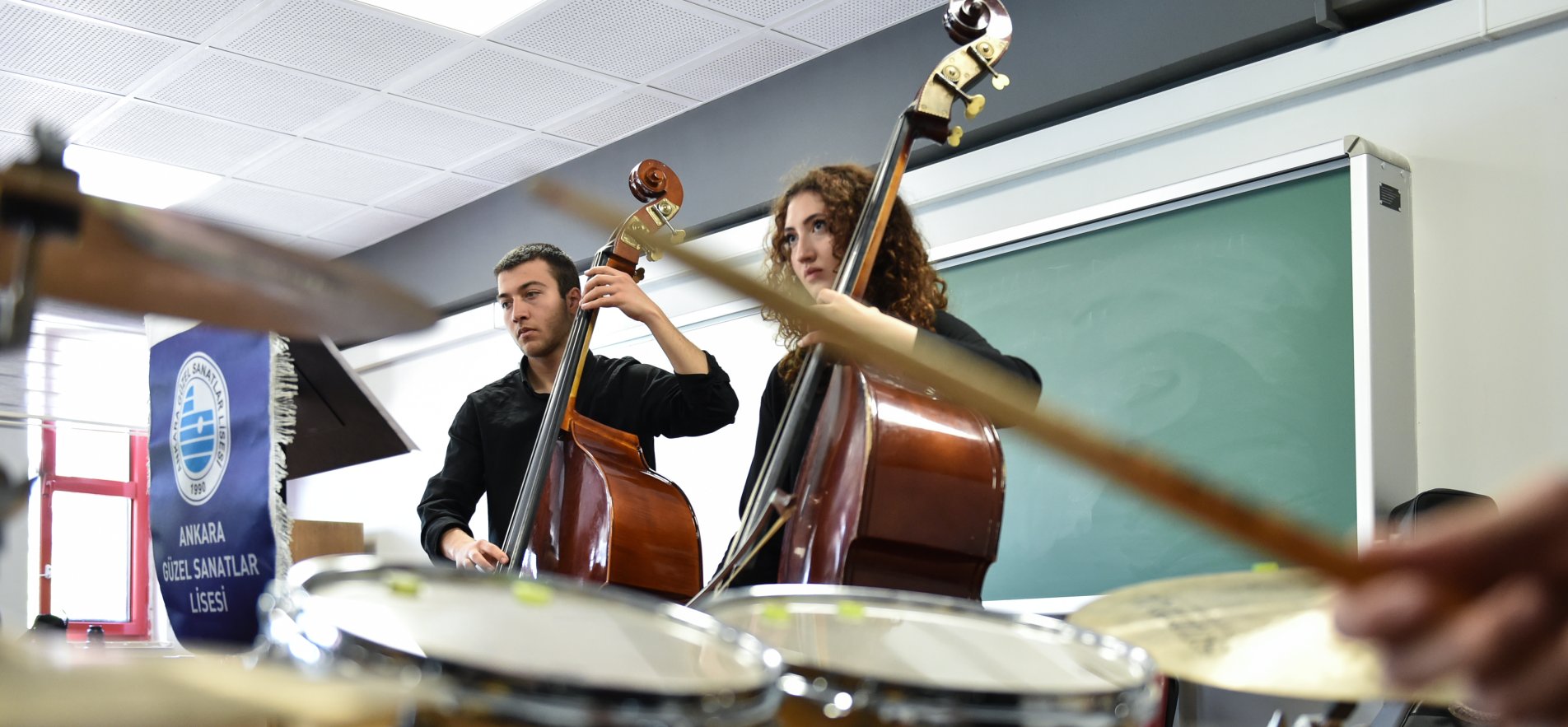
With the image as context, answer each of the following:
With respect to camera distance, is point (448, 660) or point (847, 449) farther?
point (847, 449)

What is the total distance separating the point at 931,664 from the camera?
1071mm

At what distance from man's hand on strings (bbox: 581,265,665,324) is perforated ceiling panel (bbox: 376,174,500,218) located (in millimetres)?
2941

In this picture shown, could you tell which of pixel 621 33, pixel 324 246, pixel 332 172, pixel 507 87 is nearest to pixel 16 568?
pixel 324 246

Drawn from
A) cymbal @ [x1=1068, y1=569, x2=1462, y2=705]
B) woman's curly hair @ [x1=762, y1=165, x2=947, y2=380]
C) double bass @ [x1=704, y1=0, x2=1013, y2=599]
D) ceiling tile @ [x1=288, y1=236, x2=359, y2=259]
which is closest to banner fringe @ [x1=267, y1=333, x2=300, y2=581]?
double bass @ [x1=704, y1=0, x2=1013, y2=599]

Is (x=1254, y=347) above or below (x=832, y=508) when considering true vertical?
above

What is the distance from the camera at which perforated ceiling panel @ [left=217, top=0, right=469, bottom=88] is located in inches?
159

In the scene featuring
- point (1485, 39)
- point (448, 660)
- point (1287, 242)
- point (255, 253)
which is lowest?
point (448, 660)

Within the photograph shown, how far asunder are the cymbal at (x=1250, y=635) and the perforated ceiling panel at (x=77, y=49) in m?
3.93

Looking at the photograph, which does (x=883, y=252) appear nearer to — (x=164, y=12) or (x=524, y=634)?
(x=524, y=634)

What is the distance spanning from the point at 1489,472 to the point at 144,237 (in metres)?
2.66

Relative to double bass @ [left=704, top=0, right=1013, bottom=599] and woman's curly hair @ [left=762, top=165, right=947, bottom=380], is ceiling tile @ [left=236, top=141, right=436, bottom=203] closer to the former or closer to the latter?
woman's curly hair @ [left=762, top=165, right=947, bottom=380]

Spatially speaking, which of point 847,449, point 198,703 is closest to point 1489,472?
point 847,449

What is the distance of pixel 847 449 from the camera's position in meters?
1.87

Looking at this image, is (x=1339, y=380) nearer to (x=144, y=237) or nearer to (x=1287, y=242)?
(x=1287, y=242)
